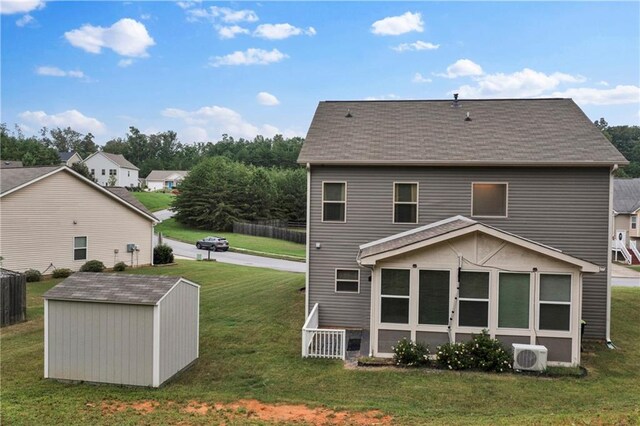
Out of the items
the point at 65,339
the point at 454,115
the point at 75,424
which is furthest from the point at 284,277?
the point at 75,424

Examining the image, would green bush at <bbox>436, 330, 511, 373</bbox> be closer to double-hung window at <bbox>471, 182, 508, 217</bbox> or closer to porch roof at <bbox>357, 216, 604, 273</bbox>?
porch roof at <bbox>357, 216, 604, 273</bbox>

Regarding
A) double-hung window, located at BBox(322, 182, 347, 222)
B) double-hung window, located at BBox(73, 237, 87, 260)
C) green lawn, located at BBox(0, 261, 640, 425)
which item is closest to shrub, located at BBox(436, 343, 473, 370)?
green lawn, located at BBox(0, 261, 640, 425)

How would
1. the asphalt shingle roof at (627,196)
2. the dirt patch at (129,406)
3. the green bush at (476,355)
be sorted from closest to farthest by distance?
the dirt patch at (129,406), the green bush at (476,355), the asphalt shingle roof at (627,196)

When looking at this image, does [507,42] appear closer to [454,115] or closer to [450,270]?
[454,115]

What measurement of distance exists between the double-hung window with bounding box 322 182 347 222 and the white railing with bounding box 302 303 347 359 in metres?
3.66

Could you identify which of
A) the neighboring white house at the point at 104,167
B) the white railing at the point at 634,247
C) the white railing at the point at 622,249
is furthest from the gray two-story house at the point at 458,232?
the neighboring white house at the point at 104,167

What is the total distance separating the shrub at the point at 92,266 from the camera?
2072 cm

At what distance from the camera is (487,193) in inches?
504

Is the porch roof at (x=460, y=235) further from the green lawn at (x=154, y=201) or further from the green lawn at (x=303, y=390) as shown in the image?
the green lawn at (x=154, y=201)

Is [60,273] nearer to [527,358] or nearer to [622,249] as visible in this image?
[527,358]

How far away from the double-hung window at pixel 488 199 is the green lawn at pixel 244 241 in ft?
70.6

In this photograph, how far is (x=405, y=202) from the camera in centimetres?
1307

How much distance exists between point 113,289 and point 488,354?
8.27 metres

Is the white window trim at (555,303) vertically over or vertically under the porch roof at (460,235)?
under
